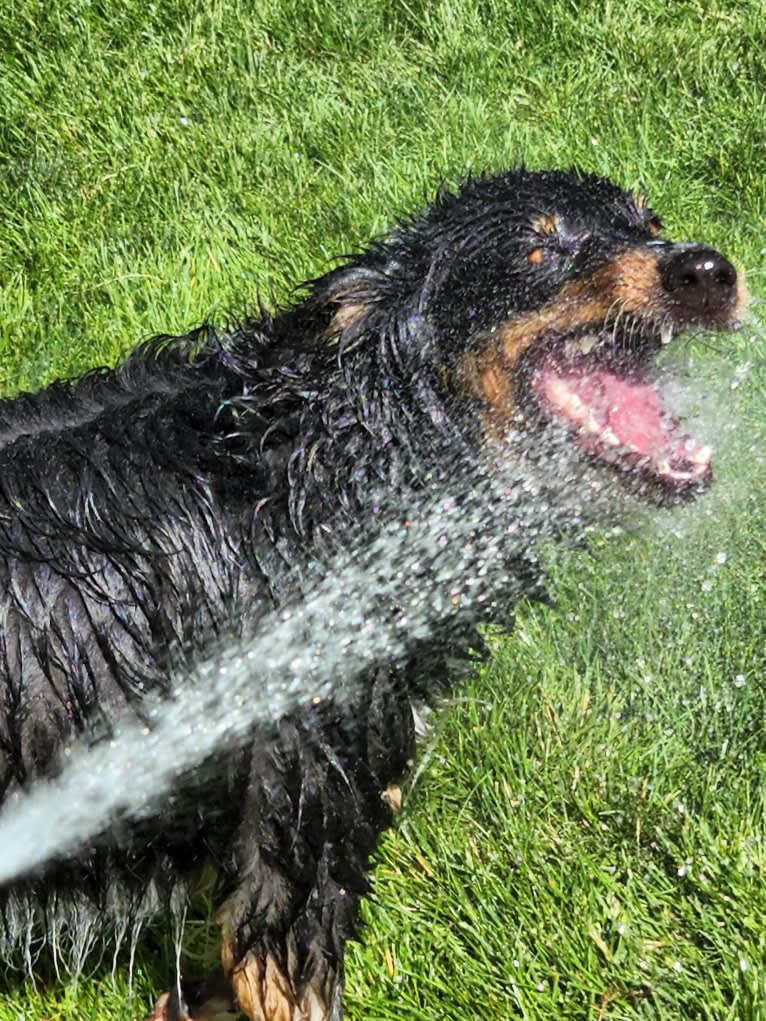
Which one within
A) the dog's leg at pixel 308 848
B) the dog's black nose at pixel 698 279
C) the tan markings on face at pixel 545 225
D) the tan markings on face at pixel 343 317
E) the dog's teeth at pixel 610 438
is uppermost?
the tan markings on face at pixel 343 317

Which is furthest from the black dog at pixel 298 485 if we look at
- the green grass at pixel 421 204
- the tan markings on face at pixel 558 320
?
the green grass at pixel 421 204

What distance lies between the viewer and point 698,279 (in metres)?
2.78

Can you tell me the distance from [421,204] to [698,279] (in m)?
2.55

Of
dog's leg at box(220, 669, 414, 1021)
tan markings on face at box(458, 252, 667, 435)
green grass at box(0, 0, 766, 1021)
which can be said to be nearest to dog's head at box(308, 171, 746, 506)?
tan markings on face at box(458, 252, 667, 435)

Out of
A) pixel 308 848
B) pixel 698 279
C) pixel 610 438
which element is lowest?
pixel 308 848

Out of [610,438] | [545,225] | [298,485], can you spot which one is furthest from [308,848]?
[545,225]

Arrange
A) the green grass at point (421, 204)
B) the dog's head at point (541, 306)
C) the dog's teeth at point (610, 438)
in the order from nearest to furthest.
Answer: the dog's head at point (541, 306) → the dog's teeth at point (610, 438) → the green grass at point (421, 204)

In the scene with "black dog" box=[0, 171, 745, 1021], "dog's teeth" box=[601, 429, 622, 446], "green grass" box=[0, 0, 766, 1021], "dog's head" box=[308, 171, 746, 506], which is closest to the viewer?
"black dog" box=[0, 171, 745, 1021]

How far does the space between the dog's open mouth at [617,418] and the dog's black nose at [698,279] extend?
201 mm

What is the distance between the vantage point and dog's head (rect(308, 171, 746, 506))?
272 cm

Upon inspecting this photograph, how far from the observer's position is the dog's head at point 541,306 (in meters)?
2.72

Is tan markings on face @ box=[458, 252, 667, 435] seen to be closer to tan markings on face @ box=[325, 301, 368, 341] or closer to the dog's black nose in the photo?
the dog's black nose

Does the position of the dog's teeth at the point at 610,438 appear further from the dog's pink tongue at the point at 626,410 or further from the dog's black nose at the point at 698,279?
the dog's black nose at the point at 698,279

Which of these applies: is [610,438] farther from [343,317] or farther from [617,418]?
[343,317]
